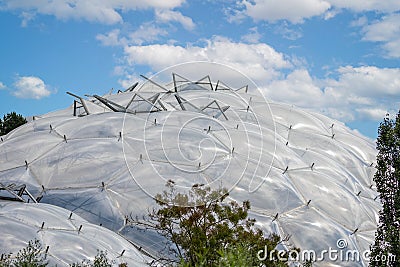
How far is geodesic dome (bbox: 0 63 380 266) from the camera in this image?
14.7 meters

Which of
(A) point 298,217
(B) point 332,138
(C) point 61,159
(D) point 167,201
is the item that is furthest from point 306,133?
(D) point 167,201

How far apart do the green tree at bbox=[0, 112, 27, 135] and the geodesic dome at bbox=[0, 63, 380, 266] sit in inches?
825

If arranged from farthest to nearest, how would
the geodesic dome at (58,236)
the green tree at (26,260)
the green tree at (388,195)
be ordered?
the green tree at (388,195)
the geodesic dome at (58,236)
the green tree at (26,260)

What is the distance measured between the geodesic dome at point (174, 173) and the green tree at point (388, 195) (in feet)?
11.5

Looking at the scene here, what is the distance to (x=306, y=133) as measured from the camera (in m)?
23.0

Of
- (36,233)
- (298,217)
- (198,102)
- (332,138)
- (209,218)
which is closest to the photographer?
(209,218)

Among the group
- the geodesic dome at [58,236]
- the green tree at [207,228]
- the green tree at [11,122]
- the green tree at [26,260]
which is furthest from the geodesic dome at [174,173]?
the green tree at [11,122]

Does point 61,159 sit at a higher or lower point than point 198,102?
lower

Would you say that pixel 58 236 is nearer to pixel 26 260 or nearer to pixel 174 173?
pixel 26 260

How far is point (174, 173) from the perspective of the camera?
1509 centimetres

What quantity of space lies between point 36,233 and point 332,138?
53.7 ft

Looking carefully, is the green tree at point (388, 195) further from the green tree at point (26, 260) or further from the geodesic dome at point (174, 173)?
the green tree at point (26, 260)

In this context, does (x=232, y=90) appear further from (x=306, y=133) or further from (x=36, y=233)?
(x=36, y=233)

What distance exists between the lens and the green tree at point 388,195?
11.3m
